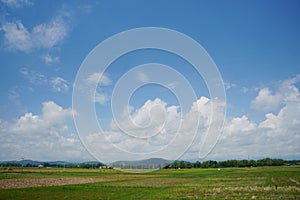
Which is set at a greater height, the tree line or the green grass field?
the tree line

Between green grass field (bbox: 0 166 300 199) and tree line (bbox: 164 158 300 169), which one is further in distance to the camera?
tree line (bbox: 164 158 300 169)

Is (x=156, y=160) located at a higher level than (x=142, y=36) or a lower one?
lower

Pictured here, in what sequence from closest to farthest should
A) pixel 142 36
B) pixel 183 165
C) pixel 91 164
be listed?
pixel 142 36
pixel 183 165
pixel 91 164

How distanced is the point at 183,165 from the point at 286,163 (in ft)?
209

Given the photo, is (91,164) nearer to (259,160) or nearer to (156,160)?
(259,160)

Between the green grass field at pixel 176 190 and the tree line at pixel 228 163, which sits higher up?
the tree line at pixel 228 163

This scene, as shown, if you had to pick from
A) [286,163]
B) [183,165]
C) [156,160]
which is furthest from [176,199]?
[286,163]

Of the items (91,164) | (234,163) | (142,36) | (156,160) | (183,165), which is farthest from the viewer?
(91,164)

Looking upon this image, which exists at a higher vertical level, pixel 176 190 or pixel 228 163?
pixel 228 163

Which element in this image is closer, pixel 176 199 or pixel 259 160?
pixel 176 199

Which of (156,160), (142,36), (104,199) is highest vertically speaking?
(142,36)

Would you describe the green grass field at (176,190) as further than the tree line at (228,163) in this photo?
No

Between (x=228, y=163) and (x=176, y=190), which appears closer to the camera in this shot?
(x=176, y=190)

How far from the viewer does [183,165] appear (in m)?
138
